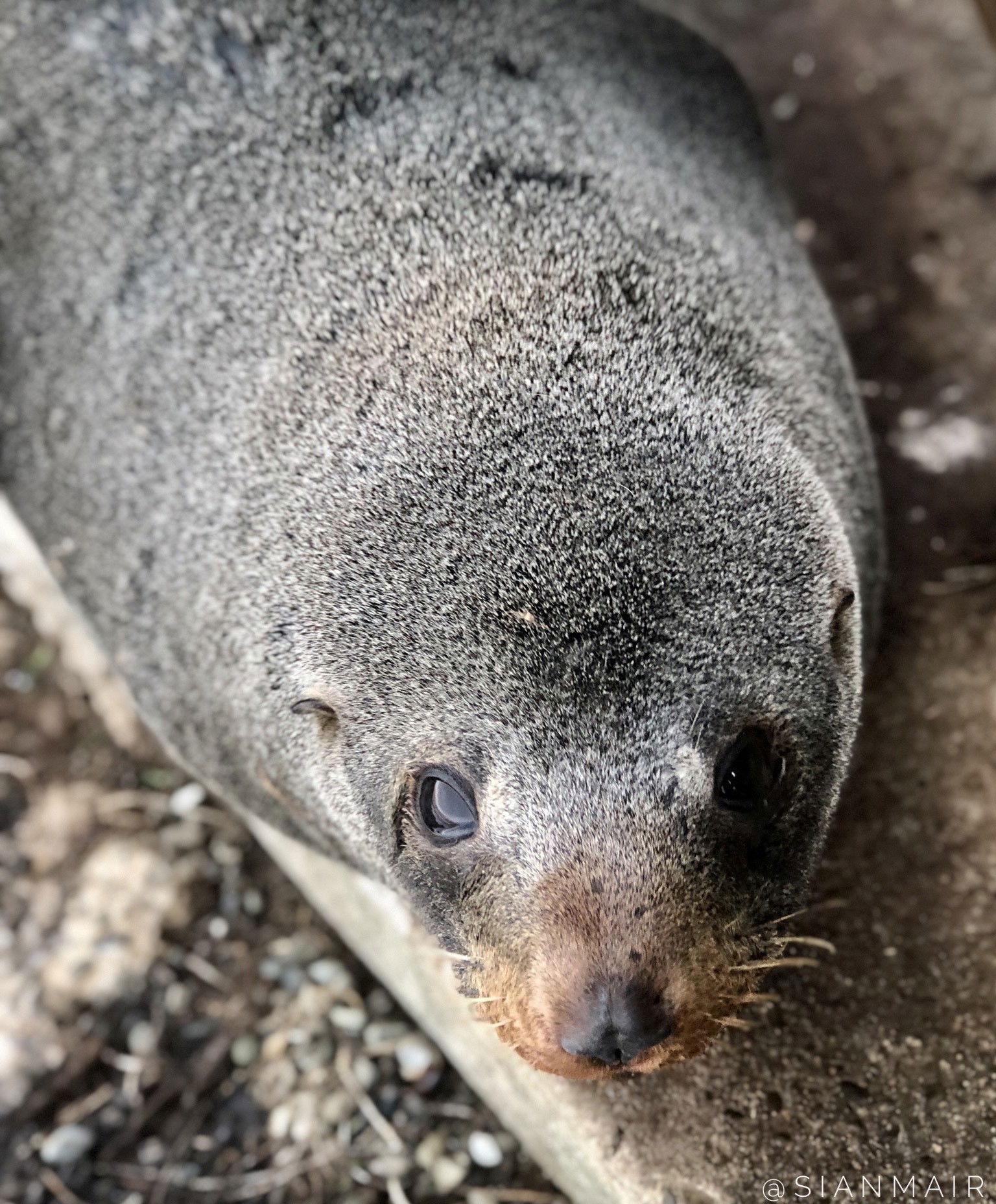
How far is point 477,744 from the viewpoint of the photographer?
218 centimetres

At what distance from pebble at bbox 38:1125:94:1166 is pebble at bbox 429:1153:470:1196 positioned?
1059 millimetres

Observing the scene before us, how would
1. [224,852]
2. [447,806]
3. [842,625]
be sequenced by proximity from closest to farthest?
1. [447,806]
2. [842,625]
3. [224,852]

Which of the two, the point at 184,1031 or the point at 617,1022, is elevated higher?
the point at 617,1022

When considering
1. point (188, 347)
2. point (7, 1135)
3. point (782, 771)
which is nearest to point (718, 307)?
point (782, 771)

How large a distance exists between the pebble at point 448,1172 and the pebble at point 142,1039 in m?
0.98

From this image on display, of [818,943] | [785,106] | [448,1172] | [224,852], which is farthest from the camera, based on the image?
[785,106]

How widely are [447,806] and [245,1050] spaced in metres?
1.95

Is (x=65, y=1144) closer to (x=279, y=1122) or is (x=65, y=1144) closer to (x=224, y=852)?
(x=279, y=1122)

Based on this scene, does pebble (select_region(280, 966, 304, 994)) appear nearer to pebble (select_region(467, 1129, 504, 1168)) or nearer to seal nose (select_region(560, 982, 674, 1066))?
pebble (select_region(467, 1129, 504, 1168))

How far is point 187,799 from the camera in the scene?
4270mm

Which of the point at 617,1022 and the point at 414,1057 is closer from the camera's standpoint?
the point at 617,1022

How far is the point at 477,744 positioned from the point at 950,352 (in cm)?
266

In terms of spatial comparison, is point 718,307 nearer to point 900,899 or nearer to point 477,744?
point 477,744

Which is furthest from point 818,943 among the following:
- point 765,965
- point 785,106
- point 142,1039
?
point 785,106
